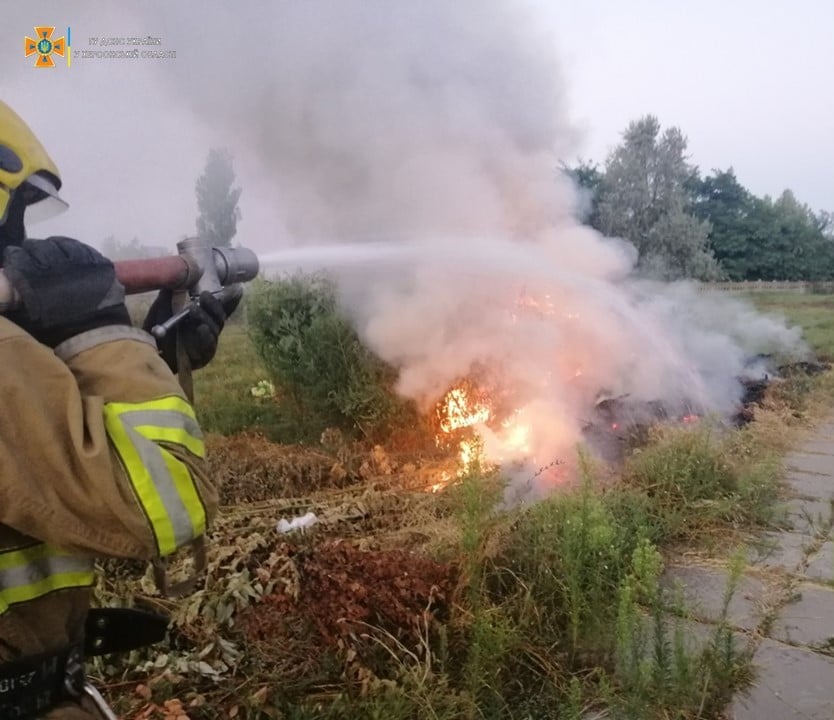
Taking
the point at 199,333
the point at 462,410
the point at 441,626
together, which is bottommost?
the point at 462,410

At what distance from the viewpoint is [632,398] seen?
6559mm

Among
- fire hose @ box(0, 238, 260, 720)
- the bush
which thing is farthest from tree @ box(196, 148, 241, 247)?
fire hose @ box(0, 238, 260, 720)

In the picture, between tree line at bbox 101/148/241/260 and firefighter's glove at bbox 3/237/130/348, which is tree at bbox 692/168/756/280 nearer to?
tree line at bbox 101/148/241/260

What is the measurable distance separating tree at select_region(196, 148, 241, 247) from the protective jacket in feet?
15.2

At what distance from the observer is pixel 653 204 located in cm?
1788

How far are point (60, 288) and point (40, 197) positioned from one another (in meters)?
0.62

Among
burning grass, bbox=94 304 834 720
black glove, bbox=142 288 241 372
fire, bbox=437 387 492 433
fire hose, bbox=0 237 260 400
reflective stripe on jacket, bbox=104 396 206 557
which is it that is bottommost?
fire, bbox=437 387 492 433

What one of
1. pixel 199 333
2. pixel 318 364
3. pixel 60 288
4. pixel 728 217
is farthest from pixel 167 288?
pixel 728 217

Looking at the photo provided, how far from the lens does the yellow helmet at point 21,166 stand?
1.55 meters

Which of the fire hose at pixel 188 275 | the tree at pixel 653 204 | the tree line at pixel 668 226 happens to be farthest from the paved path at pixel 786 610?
the tree at pixel 653 204

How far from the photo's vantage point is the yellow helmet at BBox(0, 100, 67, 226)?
1553 millimetres

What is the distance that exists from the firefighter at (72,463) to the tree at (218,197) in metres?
4.55

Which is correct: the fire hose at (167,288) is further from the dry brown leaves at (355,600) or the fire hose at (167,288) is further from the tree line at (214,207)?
the tree line at (214,207)

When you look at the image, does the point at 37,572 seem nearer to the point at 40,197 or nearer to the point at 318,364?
the point at 40,197
